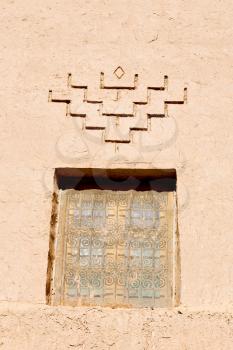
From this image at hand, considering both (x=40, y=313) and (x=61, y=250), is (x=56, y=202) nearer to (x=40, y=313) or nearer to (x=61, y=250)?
(x=61, y=250)

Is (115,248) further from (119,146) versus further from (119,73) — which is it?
(119,73)

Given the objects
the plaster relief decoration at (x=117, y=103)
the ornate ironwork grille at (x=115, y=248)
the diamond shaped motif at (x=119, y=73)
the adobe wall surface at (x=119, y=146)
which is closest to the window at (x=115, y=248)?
the ornate ironwork grille at (x=115, y=248)

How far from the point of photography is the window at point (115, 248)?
4145 millimetres

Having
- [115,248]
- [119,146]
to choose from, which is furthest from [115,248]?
[119,146]

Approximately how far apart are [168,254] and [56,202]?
737 millimetres

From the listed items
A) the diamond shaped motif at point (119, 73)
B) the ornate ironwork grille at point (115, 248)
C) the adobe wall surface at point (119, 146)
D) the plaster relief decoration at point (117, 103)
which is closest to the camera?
the adobe wall surface at point (119, 146)

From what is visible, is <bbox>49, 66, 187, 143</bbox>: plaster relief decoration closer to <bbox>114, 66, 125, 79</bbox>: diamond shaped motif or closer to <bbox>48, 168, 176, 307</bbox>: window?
<bbox>114, 66, 125, 79</bbox>: diamond shaped motif

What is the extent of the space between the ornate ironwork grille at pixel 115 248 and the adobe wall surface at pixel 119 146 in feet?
0.54

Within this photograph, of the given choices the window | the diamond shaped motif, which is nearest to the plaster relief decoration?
the diamond shaped motif

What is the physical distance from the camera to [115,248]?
425cm

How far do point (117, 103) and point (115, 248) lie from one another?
2.98 feet

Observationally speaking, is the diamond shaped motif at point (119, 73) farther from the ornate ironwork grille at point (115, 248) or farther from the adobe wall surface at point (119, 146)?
the ornate ironwork grille at point (115, 248)

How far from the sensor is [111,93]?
14.8ft

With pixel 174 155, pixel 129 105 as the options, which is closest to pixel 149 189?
pixel 174 155
